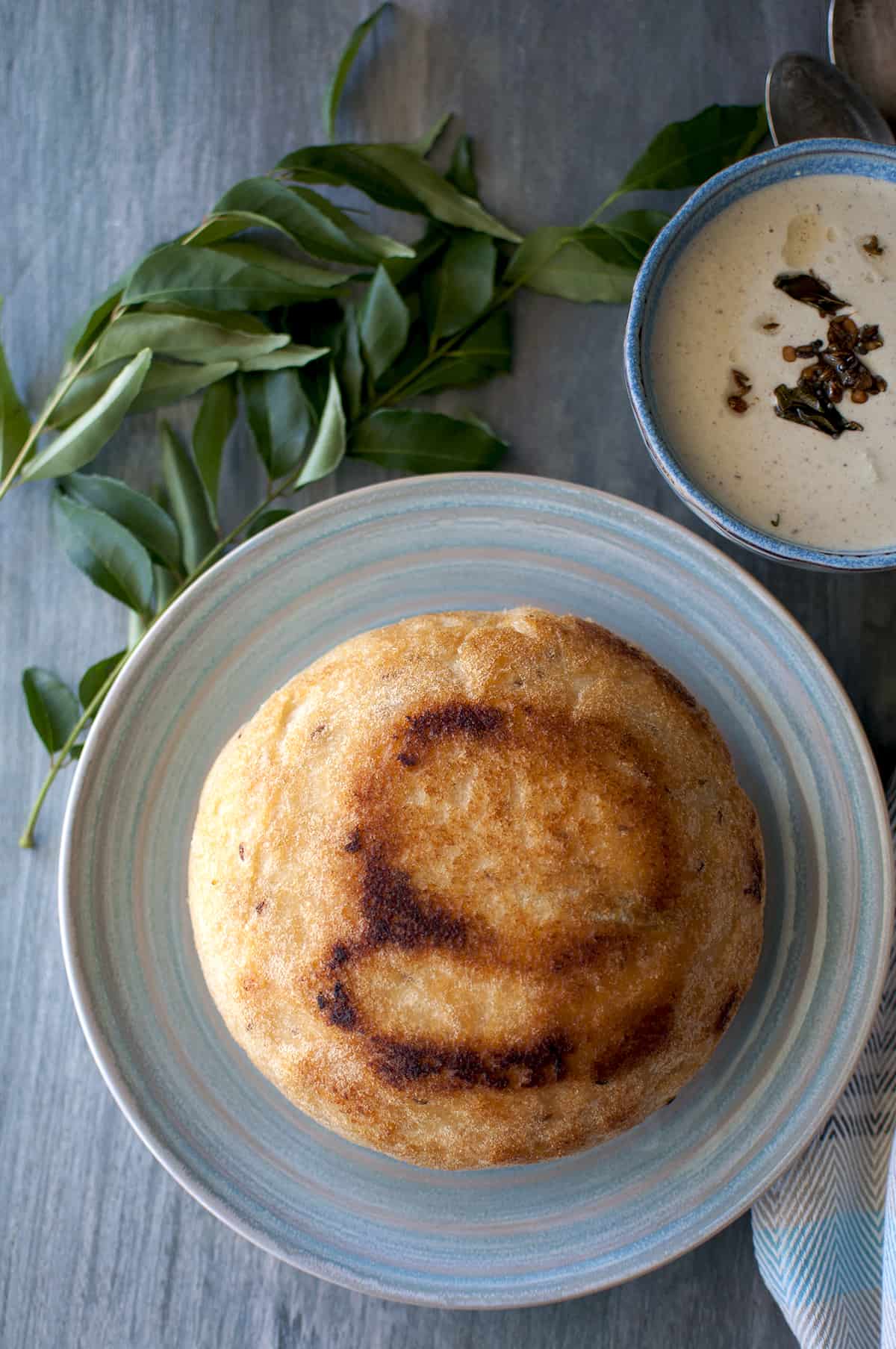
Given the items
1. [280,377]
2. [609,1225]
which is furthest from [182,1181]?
[280,377]

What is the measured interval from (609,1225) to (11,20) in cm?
219

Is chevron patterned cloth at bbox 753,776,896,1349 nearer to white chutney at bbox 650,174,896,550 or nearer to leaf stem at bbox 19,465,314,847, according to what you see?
white chutney at bbox 650,174,896,550

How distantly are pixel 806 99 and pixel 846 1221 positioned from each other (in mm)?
1757

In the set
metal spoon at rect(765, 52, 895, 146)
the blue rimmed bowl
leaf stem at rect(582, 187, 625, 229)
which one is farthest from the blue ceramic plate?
metal spoon at rect(765, 52, 895, 146)

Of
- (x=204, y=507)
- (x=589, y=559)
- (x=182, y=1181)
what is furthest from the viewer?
(x=204, y=507)

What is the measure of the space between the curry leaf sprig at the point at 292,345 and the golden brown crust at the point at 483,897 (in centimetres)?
45

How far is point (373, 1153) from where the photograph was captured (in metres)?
1.55

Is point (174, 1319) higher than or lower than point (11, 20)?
lower

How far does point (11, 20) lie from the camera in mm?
1844

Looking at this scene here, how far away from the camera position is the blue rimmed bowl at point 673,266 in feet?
4.77

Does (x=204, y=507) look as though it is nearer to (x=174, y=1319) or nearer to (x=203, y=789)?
(x=203, y=789)

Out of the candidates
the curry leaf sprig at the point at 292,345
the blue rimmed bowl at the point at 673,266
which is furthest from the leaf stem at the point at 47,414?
the blue rimmed bowl at the point at 673,266

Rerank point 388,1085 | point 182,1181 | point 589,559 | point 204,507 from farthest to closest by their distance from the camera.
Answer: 1. point 204,507
2. point 589,559
3. point 182,1181
4. point 388,1085

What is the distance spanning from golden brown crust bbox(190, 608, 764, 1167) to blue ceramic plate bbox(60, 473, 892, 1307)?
21 cm
